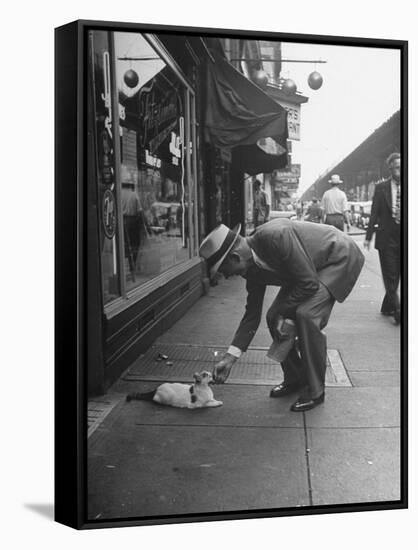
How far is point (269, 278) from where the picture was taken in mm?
5715

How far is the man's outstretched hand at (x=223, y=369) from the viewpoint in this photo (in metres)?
5.65

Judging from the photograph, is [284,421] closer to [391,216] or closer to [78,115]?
[391,216]

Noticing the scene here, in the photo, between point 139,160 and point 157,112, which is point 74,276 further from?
point 157,112

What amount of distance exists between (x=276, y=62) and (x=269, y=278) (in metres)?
1.33

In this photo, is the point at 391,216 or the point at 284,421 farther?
the point at 391,216

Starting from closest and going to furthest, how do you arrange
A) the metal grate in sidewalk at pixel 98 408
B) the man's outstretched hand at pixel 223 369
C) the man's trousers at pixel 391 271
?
the metal grate in sidewalk at pixel 98 408
the man's outstretched hand at pixel 223 369
the man's trousers at pixel 391 271

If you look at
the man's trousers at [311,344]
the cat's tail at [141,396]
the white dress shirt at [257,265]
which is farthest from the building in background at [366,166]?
the cat's tail at [141,396]

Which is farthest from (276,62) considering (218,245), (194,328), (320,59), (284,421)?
(284,421)

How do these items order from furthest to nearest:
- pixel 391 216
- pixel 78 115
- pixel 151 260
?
1. pixel 391 216
2. pixel 151 260
3. pixel 78 115

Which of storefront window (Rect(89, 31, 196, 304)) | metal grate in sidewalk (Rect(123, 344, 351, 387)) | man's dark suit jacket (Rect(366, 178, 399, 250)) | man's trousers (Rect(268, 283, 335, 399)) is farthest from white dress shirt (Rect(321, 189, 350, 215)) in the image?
metal grate in sidewalk (Rect(123, 344, 351, 387))

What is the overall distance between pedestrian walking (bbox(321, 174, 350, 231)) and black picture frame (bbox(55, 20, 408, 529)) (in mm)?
1032

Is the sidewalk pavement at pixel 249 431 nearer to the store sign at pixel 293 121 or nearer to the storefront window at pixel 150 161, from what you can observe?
the storefront window at pixel 150 161

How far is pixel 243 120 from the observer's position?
575 centimetres

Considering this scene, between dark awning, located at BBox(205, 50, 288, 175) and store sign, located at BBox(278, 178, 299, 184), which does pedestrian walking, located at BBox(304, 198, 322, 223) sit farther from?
dark awning, located at BBox(205, 50, 288, 175)
